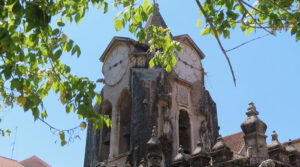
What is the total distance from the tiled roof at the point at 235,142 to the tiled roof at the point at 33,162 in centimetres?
1603

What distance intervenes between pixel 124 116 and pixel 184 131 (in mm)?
2329

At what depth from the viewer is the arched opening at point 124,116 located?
14289 millimetres

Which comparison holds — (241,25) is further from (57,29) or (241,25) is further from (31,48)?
(31,48)

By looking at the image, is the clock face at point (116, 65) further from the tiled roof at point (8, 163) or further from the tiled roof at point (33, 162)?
the tiled roof at point (33, 162)

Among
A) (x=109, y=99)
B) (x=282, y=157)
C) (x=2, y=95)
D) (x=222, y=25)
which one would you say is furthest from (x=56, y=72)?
(x=109, y=99)

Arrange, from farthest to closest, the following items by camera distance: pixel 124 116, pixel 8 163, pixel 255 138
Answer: pixel 8 163
pixel 124 116
pixel 255 138

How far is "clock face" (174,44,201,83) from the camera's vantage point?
49.6ft

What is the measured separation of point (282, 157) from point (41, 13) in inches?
268

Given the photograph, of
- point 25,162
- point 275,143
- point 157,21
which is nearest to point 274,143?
point 275,143

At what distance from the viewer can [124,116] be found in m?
14.9

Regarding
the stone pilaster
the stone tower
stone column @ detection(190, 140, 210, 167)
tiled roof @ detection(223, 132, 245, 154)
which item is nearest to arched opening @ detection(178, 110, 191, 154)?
the stone tower

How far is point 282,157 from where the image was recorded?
970cm

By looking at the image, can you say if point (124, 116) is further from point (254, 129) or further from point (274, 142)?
point (254, 129)

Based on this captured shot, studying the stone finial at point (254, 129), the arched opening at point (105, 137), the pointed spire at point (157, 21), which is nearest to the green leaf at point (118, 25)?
the stone finial at point (254, 129)
